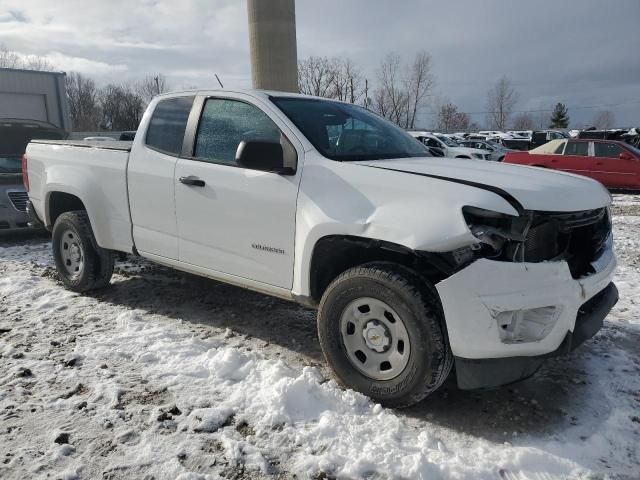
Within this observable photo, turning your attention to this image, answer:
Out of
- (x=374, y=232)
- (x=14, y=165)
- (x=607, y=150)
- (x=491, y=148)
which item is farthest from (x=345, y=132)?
(x=491, y=148)

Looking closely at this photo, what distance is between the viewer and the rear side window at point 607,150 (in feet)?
44.5

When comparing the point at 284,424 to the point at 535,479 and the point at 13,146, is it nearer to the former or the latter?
the point at 535,479

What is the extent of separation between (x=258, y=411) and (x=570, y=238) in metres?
2.15

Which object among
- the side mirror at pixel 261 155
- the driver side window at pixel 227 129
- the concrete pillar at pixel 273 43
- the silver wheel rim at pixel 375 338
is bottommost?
the silver wheel rim at pixel 375 338

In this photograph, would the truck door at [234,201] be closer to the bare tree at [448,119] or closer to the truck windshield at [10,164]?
the truck windshield at [10,164]

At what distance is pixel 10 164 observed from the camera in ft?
26.6

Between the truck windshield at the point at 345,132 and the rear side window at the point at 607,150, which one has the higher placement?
the truck windshield at the point at 345,132

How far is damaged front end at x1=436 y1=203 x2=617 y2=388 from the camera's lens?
2668 millimetres

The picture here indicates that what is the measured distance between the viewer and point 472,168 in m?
3.31

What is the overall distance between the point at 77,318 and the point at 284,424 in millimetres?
2522

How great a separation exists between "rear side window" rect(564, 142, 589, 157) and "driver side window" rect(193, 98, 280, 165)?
12.9 meters

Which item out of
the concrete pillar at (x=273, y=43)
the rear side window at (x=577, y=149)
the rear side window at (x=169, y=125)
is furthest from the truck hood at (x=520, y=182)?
the concrete pillar at (x=273, y=43)

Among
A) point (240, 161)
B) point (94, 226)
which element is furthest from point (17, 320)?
point (240, 161)

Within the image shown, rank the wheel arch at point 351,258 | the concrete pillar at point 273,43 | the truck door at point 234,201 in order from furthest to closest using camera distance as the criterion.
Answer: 1. the concrete pillar at point 273,43
2. the truck door at point 234,201
3. the wheel arch at point 351,258
